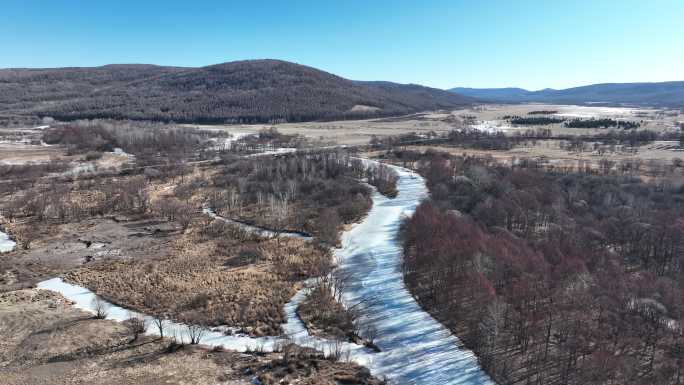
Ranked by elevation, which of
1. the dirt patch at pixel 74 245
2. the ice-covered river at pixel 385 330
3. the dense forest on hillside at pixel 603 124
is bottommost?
the ice-covered river at pixel 385 330

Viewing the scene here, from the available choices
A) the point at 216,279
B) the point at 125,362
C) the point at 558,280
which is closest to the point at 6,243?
the point at 216,279

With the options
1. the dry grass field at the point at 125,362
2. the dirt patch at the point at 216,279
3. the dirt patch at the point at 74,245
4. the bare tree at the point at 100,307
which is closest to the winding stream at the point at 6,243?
the dirt patch at the point at 74,245

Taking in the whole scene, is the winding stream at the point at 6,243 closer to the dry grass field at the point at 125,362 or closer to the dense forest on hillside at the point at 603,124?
the dry grass field at the point at 125,362

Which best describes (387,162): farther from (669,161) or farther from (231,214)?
(669,161)

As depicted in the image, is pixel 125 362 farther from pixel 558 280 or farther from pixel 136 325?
pixel 558 280

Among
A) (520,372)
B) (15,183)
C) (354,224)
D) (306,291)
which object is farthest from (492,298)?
(15,183)

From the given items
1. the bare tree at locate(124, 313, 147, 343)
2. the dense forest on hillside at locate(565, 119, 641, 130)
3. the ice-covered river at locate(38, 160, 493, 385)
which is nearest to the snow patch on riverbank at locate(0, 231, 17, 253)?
the ice-covered river at locate(38, 160, 493, 385)
